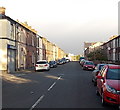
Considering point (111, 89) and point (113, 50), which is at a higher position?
point (113, 50)

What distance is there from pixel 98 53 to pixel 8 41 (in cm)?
4605

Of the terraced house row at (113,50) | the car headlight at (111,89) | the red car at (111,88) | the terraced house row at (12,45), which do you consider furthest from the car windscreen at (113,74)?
the terraced house row at (113,50)

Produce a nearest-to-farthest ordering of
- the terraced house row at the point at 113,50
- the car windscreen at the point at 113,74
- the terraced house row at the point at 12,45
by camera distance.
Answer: the car windscreen at the point at 113,74, the terraced house row at the point at 12,45, the terraced house row at the point at 113,50

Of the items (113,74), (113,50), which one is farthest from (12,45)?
(113,50)

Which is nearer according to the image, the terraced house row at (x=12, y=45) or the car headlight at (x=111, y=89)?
the car headlight at (x=111, y=89)

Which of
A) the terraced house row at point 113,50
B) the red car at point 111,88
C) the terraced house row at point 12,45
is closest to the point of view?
the red car at point 111,88

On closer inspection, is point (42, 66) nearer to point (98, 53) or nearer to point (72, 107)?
point (72, 107)

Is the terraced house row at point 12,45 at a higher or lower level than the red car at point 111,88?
higher

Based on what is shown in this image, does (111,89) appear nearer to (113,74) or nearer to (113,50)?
(113,74)

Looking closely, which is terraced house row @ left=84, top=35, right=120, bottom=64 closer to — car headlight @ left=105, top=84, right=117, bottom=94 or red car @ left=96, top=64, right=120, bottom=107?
red car @ left=96, top=64, right=120, bottom=107

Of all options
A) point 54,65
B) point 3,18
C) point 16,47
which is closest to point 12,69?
point 16,47

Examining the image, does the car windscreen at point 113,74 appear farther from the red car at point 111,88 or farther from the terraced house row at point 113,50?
the terraced house row at point 113,50

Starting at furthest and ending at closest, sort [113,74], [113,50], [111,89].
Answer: [113,50] → [113,74] → [111,89]

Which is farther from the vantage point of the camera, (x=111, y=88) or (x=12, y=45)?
(x=12, y=45)
